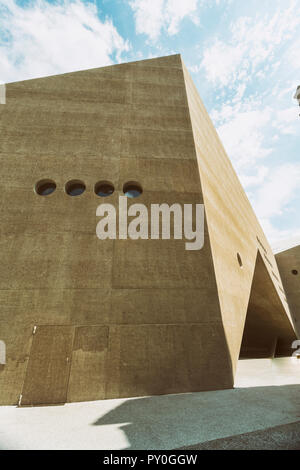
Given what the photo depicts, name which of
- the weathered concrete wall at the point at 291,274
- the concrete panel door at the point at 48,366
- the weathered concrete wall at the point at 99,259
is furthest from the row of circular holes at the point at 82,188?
the weathered concrete wall at the point at 291,274

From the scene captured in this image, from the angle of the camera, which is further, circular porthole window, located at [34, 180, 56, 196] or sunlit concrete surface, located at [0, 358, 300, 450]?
circular porthole window, located at [34, 180, 56, 196]

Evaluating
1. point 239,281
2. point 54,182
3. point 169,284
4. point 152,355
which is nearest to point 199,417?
point 152,355

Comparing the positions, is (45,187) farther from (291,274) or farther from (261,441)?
(291,274)

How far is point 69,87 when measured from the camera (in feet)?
32.6

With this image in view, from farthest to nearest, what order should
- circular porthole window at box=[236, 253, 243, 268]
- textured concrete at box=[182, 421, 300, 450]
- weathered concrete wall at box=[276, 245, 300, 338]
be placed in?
weathered concrete wall at box=[276, 245, 300, 338], circular porthole window at box=[236, 253, 243, 268], textured concrete at box=[182, 421, 300, 450]

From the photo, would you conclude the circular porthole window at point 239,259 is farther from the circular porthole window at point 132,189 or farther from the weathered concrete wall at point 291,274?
the weathered concrete wall at point 291,274

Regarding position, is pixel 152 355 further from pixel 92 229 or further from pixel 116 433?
pixel 92 229

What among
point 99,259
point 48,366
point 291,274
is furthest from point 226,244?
point 291,274

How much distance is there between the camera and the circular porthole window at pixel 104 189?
8.12 meters

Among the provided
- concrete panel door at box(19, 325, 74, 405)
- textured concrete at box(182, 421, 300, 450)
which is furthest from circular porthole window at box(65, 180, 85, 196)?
textured concrete at box(182, 421, 300, 450)

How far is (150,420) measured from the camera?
12.8ft

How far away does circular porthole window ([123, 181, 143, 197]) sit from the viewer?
8.15m

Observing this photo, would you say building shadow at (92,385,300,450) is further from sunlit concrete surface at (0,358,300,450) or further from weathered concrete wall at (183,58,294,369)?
weathered concrete wall at (183,58,294,369)

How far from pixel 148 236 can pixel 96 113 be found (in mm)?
6028
